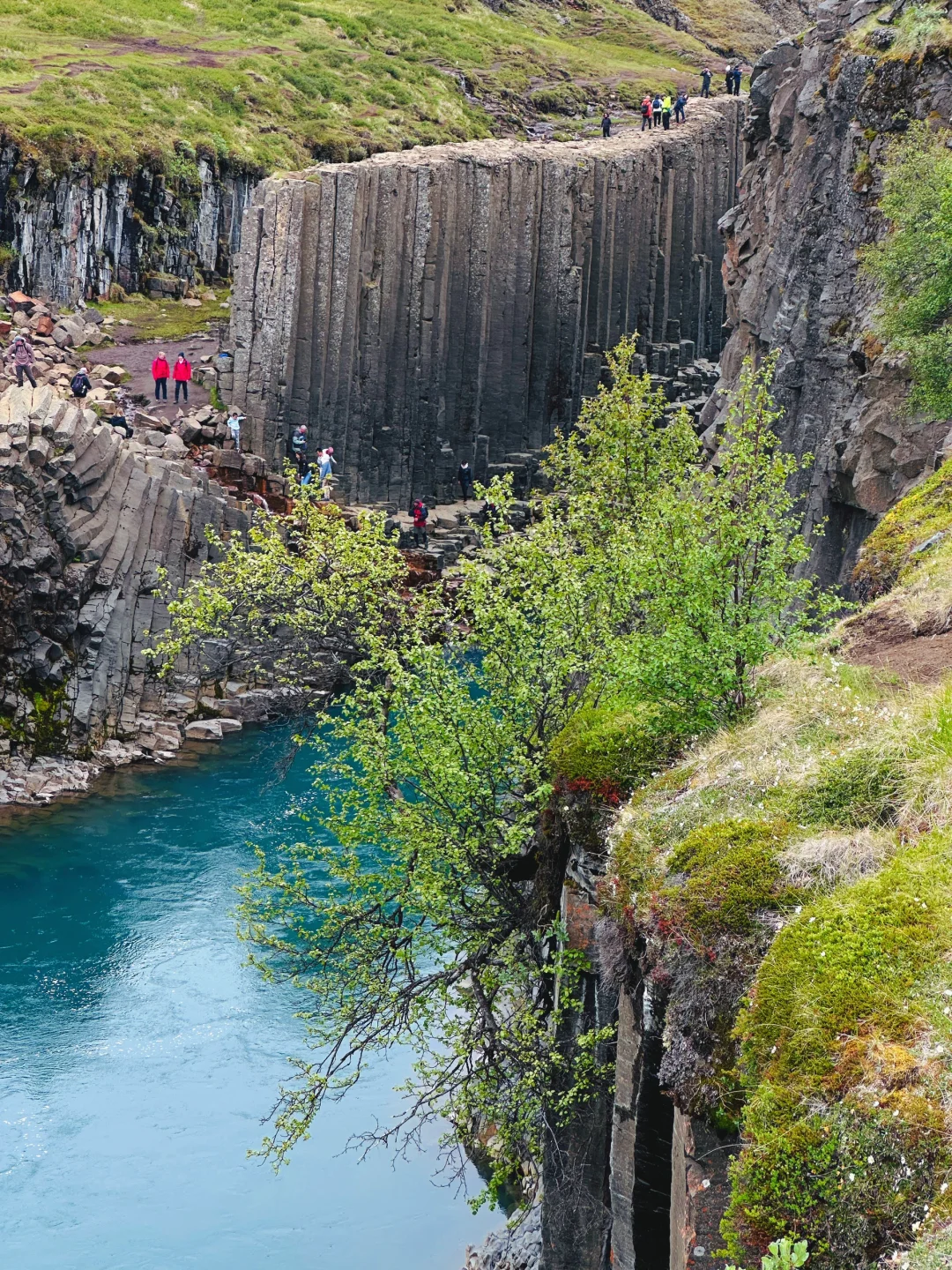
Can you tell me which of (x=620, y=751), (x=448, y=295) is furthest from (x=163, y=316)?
(x=620, y=751)

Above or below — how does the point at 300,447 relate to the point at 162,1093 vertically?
above

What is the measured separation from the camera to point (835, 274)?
32.6 m

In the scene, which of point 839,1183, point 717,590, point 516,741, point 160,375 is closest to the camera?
point 839,1183

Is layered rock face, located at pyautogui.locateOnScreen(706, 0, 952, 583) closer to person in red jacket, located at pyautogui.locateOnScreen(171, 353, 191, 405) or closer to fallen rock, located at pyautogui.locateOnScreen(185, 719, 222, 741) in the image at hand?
fallen rock, located at pyautogui.locateOnScreen(185, 719, 222, 741)

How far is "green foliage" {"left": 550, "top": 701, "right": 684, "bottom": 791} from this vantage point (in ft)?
48.5

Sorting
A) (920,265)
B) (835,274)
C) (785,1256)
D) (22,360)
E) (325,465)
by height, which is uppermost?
(835,274)

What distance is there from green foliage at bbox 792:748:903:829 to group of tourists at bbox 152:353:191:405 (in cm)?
4004

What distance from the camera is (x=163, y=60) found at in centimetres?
7112

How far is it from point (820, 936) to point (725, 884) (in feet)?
4.08

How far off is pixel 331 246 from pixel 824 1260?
44703 mm

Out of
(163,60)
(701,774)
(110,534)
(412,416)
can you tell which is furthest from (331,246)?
(701,774)

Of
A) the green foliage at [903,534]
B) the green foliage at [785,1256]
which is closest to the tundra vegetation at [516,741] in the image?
the green foliage at [903,534]

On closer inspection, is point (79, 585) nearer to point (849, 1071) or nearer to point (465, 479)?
point (465, 479)

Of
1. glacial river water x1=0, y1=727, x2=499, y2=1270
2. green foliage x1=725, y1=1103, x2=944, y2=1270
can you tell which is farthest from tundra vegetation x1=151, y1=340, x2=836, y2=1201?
green foliage x1=725, y1=1103, x2=944, y2=1270
